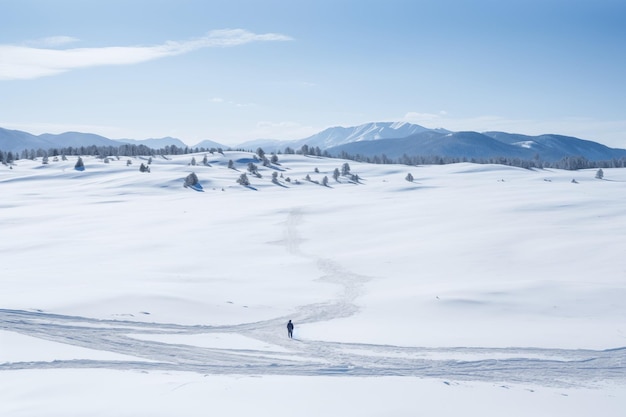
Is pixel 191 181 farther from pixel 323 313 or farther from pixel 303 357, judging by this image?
pixel 303 357

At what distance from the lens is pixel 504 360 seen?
1803cm

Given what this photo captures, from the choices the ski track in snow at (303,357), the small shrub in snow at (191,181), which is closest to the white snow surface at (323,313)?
the ski track in snow at (303,357)

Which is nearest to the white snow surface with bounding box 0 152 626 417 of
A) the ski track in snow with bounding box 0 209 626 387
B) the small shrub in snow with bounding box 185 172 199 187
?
the ski track in snow with bounding box 0 209 626 387

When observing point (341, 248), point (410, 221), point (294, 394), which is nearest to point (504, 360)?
point (294, 394)

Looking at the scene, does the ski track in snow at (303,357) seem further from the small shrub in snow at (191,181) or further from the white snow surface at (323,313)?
the small shrub in snow at (191,181)

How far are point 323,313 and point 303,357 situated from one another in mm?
6334

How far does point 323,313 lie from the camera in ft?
81.4

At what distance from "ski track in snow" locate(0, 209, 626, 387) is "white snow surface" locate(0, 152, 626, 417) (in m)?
0.09

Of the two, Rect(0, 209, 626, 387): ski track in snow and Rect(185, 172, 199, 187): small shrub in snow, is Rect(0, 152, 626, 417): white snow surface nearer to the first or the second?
Rect(0, 209, 626, 387): ski track in snow

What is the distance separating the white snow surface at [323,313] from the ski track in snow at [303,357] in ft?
0.29

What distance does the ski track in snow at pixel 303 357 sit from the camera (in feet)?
55.5

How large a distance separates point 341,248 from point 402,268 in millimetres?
8371

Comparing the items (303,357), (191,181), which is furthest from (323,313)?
(191,181)

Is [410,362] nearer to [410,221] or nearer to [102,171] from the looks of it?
[410,221]
